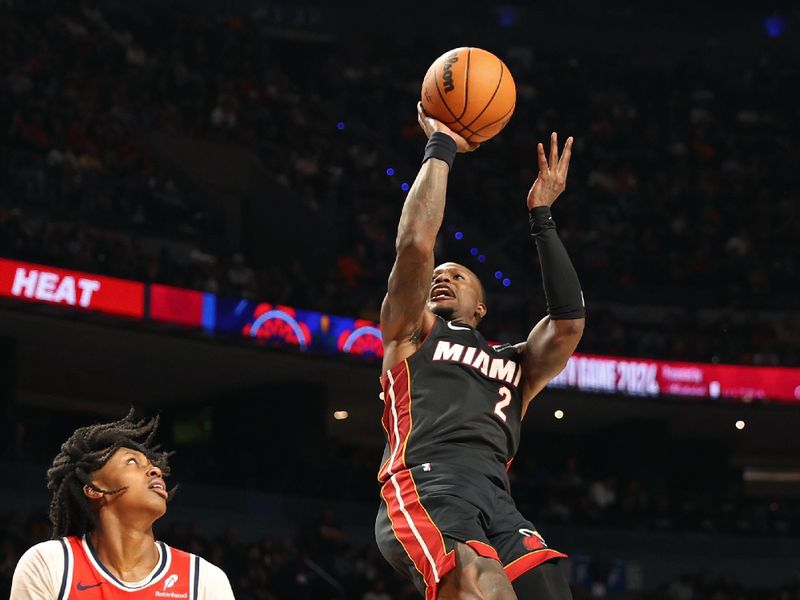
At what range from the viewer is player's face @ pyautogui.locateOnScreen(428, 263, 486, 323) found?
5.36 m

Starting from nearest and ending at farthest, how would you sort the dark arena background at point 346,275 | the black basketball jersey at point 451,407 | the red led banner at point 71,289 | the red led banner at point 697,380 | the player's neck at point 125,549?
the player's neck at point 125,549 < the black basketball jersey at point 451,407 < the red led banner at point 71,289 < the dark arena background at point 346,275 < the red led banner at point 697,380

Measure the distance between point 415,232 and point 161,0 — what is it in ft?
71.5

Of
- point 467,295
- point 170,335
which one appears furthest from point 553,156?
point 170,335

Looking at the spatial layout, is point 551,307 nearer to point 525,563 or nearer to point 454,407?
point 454,407

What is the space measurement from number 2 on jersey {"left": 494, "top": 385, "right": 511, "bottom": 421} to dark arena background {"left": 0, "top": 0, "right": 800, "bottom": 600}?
31.1 ft

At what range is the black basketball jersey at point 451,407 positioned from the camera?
193 inches

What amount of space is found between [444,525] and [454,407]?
0.51 meters

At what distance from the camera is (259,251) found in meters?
22.2

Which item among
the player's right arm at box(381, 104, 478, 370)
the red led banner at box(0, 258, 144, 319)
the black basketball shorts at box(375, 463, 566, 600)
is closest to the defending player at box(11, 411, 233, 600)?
the black basketball shorts at box(375, 463, 566, 600)

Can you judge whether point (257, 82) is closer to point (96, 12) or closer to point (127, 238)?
point (96, 12)

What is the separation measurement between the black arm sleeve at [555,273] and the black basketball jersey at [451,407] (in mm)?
335

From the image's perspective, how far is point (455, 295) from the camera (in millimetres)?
5375

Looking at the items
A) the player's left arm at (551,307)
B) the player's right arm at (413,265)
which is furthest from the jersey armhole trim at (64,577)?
the player's left arm at (551,307)

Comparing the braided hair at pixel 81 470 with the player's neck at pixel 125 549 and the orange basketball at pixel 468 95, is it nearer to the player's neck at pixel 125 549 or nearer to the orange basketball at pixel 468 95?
the player's neck at pixel 125 549
